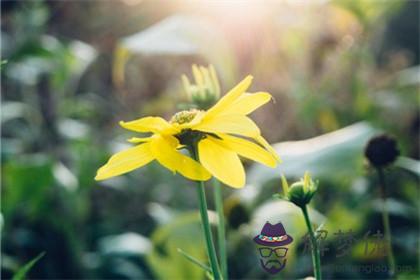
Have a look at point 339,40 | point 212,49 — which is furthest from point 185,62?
point 212,49

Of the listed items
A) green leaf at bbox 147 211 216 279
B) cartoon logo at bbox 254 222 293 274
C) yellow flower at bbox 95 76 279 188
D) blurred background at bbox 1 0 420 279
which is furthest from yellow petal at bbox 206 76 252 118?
green leaf at bbox 147 211 216 279

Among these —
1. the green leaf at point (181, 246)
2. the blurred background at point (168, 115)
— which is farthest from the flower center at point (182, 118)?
the green leaf at point (181, 246)

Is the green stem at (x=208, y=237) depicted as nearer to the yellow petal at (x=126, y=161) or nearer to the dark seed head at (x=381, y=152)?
the yellow petal at (x=126, y=161)

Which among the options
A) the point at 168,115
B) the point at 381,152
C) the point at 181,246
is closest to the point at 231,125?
the point at 381,152

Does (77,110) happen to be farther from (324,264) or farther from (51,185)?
(324,264)

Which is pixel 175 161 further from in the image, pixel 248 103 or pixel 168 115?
pixel 168 115
